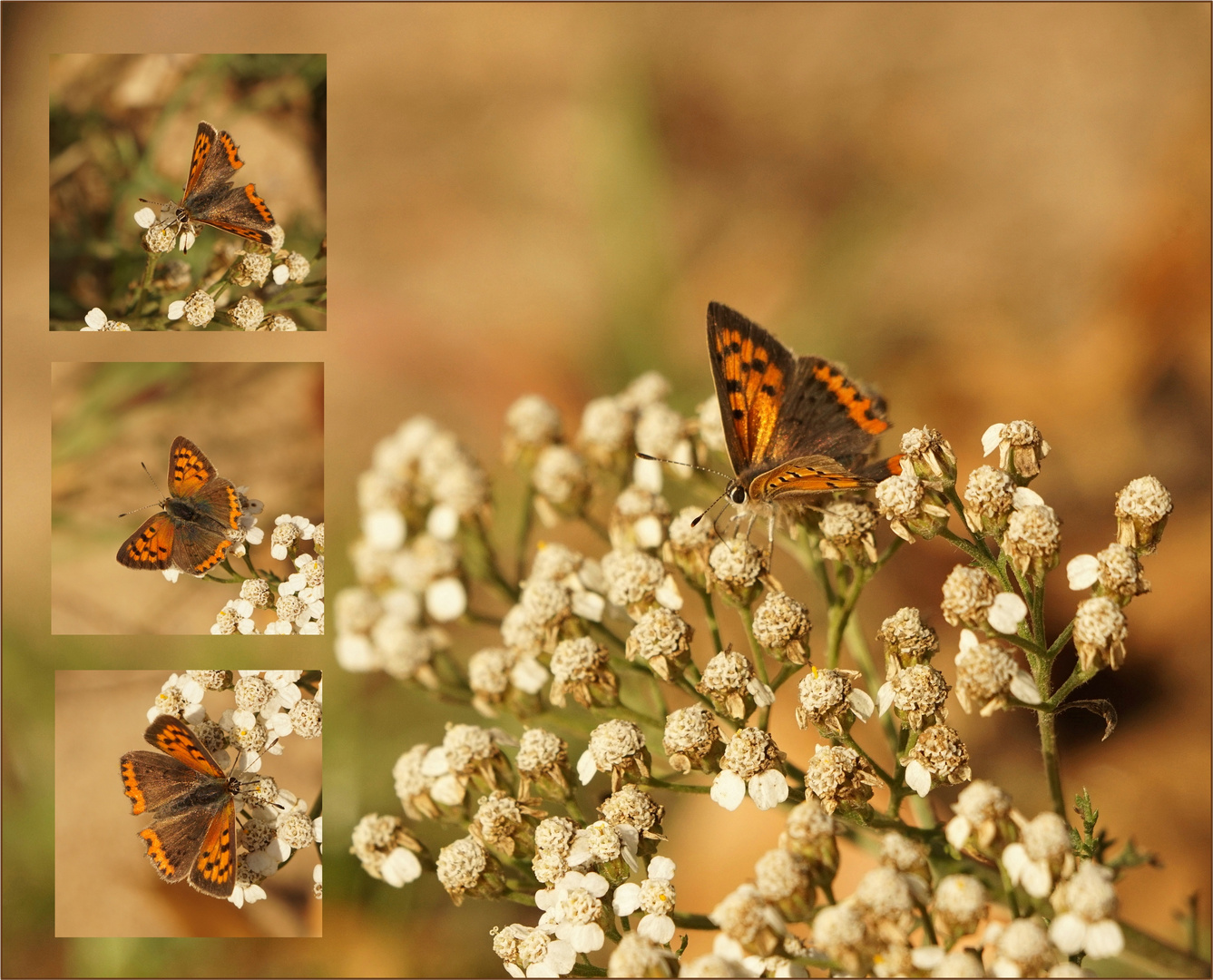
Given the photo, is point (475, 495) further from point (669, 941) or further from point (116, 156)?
point (116, 156)

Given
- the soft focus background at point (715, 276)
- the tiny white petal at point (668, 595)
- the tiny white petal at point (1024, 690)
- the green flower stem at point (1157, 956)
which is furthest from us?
the soft focus background at point (715, 276)

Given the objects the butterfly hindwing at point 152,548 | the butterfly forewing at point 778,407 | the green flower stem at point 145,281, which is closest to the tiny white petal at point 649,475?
the butterfly forewing at point 778,407

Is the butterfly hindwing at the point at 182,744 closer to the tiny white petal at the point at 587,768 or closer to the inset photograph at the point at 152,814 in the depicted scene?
the inset photograph at the point at 152,814

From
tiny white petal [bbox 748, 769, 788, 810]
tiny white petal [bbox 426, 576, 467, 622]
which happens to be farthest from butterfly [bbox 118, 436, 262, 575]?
tiny white petal [bbox 748, 769, 788, 810]

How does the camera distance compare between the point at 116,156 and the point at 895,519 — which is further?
the point at 116,156

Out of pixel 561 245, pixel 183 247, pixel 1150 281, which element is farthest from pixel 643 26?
pixel 1150 281

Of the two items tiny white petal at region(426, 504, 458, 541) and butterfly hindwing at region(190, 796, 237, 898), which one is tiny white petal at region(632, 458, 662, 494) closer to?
tiny white petal at region(426, 504, 458, 541)
